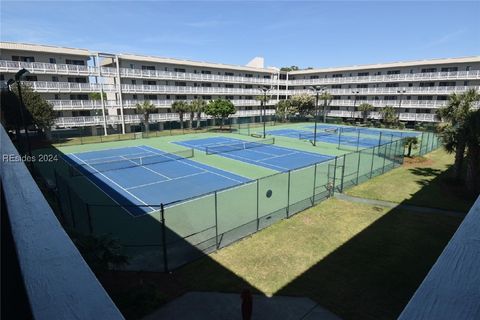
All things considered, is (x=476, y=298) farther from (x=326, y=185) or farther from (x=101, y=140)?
(x=101, y=140)

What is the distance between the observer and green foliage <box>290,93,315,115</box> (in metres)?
76.8

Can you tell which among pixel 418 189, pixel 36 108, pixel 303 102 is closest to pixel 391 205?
pixel 418 189

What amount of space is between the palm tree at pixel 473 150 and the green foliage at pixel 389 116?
46591mm

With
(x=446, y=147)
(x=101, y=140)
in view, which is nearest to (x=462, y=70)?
(x=446, y=147)

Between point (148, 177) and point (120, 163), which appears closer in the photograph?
point (148, 177)

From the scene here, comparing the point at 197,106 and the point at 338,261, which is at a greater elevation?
the point at 197,106

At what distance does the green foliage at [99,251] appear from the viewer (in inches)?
371

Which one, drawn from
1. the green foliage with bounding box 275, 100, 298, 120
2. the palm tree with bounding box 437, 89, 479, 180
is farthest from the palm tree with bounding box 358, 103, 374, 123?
the palm tree with bounding box 437, 89, 479, 180

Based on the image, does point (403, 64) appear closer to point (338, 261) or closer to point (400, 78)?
point (400, 78)

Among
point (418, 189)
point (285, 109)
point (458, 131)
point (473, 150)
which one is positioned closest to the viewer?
point (473, 150)

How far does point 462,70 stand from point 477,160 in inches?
2024

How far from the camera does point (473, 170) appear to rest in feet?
71.3

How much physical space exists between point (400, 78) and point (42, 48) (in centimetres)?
7047

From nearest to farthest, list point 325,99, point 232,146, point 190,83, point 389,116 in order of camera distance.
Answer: point 232,146 → point 389,116 → point 190,83 → point 325,99
